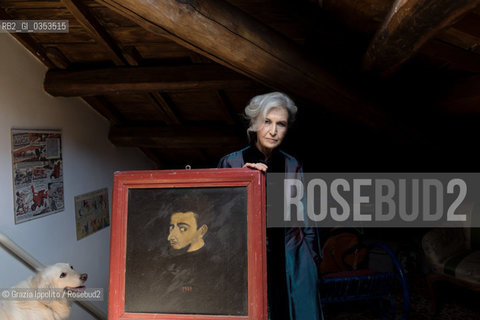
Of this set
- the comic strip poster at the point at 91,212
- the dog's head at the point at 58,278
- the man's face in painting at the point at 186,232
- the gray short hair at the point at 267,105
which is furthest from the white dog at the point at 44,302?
the comic strip poster at the point at 91,212

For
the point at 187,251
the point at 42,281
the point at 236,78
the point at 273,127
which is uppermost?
the point at 236,78

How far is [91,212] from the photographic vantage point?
10.9 ft

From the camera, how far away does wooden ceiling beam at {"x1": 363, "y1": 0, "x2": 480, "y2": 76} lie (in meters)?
1.16

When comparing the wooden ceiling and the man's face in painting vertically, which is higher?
the wooden ceiling

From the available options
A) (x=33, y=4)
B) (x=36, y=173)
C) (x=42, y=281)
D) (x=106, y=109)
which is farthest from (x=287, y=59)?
(x=106, y=109)

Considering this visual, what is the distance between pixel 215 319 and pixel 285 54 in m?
1.32

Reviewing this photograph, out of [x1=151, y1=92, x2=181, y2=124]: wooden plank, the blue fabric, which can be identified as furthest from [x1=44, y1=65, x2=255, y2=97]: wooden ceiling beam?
the blue fabric

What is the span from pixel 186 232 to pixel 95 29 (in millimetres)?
1534

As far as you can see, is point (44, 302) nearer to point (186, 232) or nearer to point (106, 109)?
point (186, 232)

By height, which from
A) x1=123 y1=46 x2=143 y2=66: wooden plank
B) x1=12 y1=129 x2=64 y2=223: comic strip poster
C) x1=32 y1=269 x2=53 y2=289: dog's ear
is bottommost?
x1=32 y1=269 x2=53 y2=289: dog's ear

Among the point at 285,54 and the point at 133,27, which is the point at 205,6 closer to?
the point at 285,54

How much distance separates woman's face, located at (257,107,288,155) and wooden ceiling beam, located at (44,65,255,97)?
89 centimetres

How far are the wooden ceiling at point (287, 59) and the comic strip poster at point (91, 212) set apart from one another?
30.9 inches

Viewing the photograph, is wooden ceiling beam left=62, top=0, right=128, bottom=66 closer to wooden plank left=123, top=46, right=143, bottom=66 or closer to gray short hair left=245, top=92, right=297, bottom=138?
wooden plank left=123, top=46, right=143, bottom=66
